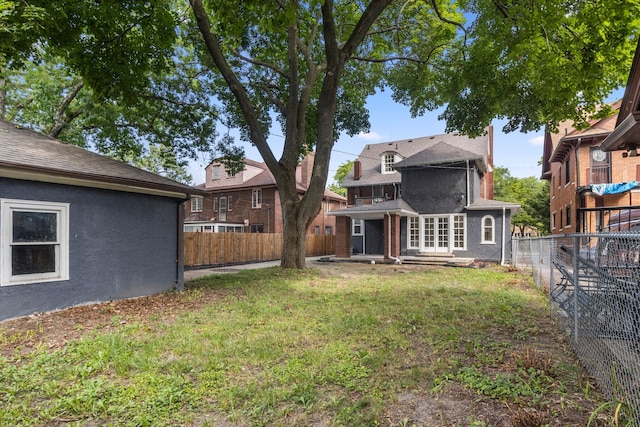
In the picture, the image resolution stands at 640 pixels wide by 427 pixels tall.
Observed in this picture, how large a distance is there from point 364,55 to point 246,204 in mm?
15098

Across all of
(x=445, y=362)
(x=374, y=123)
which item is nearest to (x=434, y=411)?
(x=445, y=362)

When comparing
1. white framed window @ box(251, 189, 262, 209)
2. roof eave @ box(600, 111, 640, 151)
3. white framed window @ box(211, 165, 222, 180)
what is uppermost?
white framed window @ box(211, 165, 222, 180)

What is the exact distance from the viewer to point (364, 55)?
15.0 m

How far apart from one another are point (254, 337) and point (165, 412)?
6.44ft

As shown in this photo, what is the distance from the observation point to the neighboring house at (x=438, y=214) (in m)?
16.2

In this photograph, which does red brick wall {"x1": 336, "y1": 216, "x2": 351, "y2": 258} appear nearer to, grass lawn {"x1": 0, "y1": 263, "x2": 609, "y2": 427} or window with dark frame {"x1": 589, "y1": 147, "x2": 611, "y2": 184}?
window with dark frame {"x1": 589, "y1": 147, "x2": 611, "y2": 184}

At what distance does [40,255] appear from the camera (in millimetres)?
6082

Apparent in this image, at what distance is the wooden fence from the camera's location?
14.8m

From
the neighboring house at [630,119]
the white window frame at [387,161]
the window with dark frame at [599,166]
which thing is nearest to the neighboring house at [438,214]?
the white window frame at [387,161]

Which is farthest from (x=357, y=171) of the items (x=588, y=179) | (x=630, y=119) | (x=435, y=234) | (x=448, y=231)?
(x=630, y=119)

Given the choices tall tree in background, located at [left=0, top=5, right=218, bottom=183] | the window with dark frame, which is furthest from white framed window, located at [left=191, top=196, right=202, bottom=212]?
the window with dark frame

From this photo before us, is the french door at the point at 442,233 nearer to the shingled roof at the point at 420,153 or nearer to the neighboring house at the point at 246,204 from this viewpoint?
the shingled roof at the point at 420,153

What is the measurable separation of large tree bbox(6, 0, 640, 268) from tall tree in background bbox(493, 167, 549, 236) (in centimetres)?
1963

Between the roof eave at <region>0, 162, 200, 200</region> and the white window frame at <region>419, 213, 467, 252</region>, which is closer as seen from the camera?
the roof eave at <region>0, 162, 200, 200</region>
